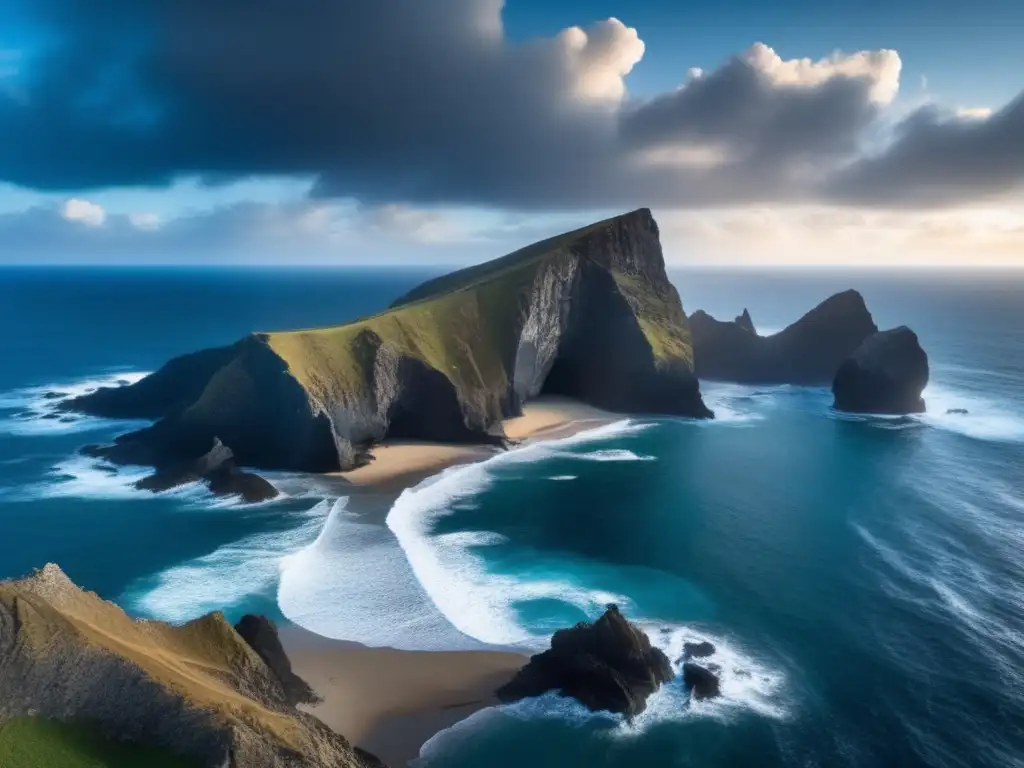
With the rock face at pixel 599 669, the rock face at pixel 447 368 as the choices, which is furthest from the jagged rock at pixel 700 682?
the rock face at pixel 447 368

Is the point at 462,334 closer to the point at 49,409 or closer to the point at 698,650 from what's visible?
the point at 49,409

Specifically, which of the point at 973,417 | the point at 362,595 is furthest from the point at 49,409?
the point at 973,417

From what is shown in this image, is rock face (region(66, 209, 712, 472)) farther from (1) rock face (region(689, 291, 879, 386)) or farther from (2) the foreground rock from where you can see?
(1) rock face (region(689, 291, 879, 386))

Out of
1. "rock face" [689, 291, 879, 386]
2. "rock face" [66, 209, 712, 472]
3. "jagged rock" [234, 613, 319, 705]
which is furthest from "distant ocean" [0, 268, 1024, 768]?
"rock face" [689, 291, 879, 386]

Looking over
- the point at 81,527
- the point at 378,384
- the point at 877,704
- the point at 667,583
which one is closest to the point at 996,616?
the point at 877,704

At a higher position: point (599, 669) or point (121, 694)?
point (121, 694)
